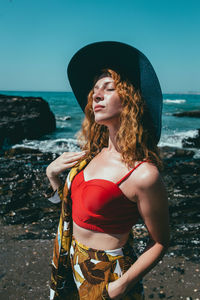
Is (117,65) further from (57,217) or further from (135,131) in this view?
(57,217)

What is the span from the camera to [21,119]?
18.7 m

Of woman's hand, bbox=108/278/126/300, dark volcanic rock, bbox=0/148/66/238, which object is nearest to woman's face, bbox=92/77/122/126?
woman's hand, bbox=108/278/126/300

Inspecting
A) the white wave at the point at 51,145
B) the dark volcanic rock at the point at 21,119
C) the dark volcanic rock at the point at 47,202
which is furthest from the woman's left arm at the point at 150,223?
the dark volcanic rock at the point at 21,119

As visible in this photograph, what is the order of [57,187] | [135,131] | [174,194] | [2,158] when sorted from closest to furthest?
1. [135,131]
2. [57,187]
3. [174,194]
4. [2,158]

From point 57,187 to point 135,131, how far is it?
88 centimetres

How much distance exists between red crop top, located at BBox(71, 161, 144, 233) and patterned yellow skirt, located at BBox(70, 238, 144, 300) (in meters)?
0.16

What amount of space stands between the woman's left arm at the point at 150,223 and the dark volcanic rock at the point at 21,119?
1554 cm

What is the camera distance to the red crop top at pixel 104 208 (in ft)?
5.60

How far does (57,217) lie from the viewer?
651 cm

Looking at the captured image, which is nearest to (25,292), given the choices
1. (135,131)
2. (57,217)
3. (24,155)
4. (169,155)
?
(57,217)

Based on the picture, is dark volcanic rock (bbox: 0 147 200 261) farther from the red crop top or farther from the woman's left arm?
the red crop top

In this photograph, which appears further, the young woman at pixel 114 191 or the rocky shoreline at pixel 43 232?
the rocky shoreline at pixel 43 232

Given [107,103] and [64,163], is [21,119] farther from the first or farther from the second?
[107,103]

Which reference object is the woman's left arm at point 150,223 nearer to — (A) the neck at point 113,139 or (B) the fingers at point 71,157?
(A) the neck at point 113,139
